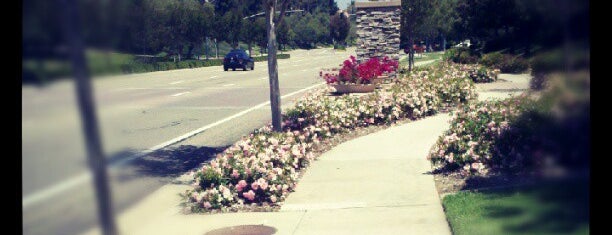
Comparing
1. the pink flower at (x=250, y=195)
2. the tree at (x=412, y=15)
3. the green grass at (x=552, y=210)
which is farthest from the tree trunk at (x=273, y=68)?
the tree at (x=412, y=15)

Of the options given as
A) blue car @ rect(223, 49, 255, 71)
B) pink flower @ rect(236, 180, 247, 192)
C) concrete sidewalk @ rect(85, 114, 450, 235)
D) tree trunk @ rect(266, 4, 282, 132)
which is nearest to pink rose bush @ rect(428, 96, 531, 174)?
concrete sidewalk @ rect(85, 114, 450, 235)

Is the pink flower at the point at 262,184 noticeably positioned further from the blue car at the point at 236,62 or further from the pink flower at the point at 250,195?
the blue car at the point at 236,62

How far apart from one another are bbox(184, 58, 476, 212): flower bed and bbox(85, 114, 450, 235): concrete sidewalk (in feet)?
0.73

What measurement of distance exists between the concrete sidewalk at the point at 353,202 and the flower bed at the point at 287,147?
0.22m

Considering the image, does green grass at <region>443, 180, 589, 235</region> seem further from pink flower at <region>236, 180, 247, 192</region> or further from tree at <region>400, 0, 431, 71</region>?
tree at <region>400, 0, 431, 71</region>

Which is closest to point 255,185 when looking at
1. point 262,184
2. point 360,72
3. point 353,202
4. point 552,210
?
point 262,184

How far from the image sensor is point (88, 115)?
3.67 feet

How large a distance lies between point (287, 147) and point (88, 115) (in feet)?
22.9

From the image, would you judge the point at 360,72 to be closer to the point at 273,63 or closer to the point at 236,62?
the point at 273,63

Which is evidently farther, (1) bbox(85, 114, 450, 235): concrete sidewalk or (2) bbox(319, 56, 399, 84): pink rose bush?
(2) bbox(319, 56, 399, 84): pink rose bush

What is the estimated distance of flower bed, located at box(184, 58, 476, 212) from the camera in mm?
6652

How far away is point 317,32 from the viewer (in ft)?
358

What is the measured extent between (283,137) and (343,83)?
9.44m

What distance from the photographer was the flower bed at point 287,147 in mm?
6652
